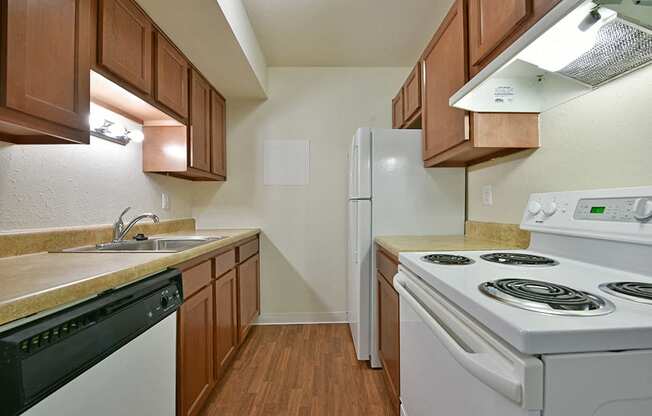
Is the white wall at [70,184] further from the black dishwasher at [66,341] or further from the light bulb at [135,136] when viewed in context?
the black dishwasher at [66,341]

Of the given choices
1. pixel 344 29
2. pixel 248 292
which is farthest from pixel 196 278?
pixel 344 29

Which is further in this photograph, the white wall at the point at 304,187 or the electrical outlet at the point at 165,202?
the white wall at the point at 304,187

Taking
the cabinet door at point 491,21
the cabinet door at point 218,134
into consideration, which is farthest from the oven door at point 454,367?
the cabinet door at point 218,134

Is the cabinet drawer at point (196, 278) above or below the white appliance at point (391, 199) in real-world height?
below

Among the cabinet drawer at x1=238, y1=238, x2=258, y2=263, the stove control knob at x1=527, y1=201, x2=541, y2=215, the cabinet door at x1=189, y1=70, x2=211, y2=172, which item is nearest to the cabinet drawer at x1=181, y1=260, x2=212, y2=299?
the cabinet drawer at x1=238, y1=238, x2=258, y2=263

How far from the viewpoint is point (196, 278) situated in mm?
1459

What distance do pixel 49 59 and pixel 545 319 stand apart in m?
1.52

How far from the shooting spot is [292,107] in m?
2.95

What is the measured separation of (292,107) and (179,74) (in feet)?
3.75

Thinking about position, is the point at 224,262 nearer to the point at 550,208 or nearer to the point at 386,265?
the point at 386,265

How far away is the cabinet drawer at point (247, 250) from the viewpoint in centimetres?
229

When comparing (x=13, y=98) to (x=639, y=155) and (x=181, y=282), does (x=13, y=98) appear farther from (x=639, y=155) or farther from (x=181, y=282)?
(x=639, y=155)

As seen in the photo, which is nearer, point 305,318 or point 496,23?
point 496,23

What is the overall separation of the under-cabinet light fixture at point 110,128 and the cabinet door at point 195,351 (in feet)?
3.30
